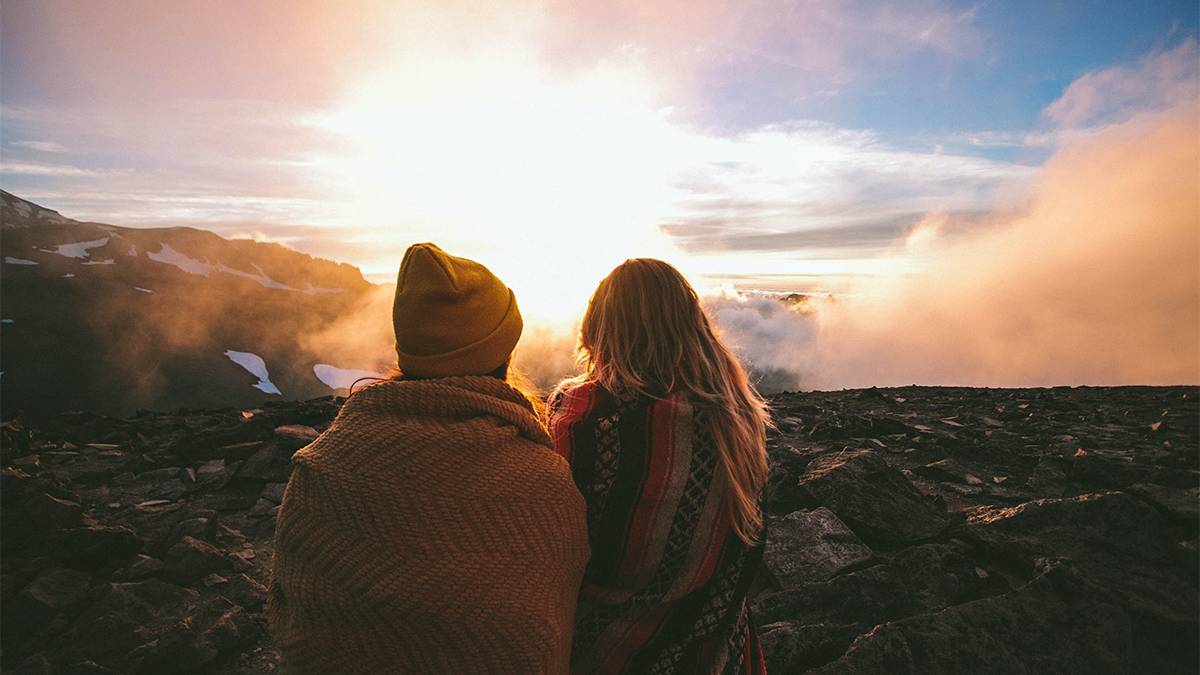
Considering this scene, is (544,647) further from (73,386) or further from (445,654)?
(73,386)

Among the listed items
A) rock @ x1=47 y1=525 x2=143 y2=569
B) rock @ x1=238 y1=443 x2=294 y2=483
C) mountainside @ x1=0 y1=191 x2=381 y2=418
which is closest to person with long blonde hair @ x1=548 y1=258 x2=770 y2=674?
rock @ x1=47 y1=525 x2=143 y2=569

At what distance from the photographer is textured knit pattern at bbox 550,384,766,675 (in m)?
3.01

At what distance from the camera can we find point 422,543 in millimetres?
2346

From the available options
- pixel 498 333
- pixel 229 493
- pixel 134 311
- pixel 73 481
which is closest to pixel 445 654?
pixel 498 333

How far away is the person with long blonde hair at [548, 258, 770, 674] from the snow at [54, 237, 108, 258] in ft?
574

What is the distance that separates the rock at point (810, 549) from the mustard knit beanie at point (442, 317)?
423cm

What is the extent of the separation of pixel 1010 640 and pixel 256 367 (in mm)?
121337

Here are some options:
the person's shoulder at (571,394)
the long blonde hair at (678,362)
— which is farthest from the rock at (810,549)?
the person's shoulder at (571,394)

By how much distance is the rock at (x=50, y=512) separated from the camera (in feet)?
22.7

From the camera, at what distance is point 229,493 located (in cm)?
964

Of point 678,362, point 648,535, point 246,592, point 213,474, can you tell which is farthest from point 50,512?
point 678,362

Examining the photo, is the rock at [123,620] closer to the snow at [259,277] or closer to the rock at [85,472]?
the rock at [85,472]

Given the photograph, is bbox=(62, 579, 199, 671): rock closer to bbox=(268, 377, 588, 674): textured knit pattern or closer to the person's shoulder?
bbox=(268, 377, 588, 674): textured knit pattern

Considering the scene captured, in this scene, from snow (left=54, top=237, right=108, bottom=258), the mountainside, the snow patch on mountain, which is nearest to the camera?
the mountainside
